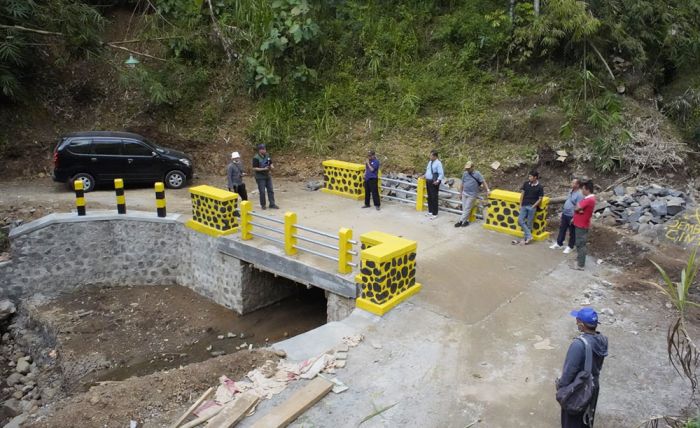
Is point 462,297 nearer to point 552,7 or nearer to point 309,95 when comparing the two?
point 552,7

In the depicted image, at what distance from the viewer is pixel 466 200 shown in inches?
437

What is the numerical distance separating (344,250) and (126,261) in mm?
6410

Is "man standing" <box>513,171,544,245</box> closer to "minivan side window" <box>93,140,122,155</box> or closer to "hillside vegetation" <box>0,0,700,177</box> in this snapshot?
"hillside vegetation" <box>0,0,700,177</box>

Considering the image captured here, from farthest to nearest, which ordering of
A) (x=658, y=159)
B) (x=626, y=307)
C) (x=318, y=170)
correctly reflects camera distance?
1. (x=318, y=170)
2. (x=658, y=159)
3. (x=626, y=307)

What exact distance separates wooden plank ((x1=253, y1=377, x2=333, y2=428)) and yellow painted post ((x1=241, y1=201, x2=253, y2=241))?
5.05 meters

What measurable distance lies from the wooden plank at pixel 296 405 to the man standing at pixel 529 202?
5771mm

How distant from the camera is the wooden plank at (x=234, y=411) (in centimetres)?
519

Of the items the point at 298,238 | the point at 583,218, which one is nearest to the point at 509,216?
the point at 583,218

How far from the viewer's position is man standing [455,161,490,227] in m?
10.8

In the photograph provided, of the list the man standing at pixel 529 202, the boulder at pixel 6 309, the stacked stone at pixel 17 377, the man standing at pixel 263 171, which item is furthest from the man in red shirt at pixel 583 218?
the boulder at pixel 6 309

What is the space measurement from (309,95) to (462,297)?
11.8m

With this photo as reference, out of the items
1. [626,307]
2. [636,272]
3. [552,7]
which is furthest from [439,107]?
[626,307]

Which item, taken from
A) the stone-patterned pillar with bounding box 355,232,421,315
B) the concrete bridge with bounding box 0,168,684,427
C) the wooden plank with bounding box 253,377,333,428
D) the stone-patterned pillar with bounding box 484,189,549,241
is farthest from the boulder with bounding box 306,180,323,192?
the wooden plank with bounding box 253,377,333,428

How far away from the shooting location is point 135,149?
46.2 feet
